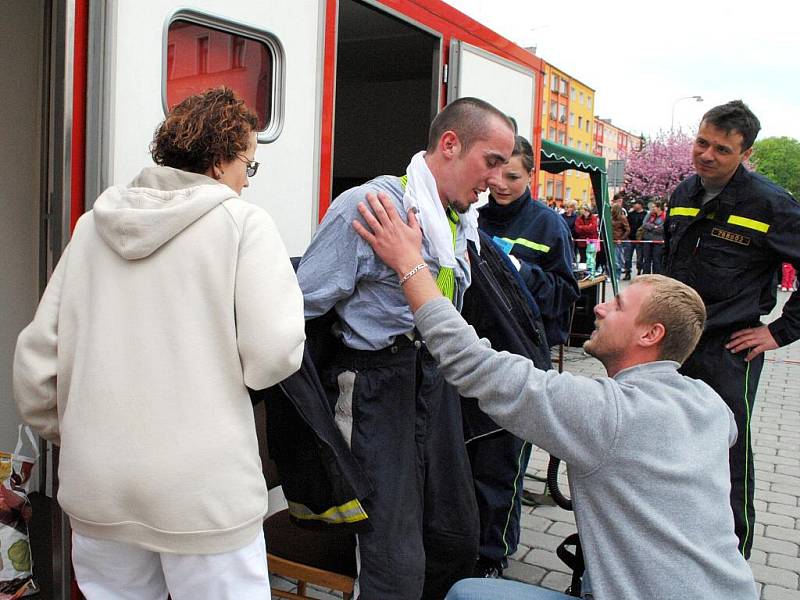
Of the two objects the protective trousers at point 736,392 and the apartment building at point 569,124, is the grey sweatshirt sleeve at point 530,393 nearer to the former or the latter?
the protective trousers at point 736,392

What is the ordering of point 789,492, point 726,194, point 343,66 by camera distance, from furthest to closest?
point 343,66 < point 789,492 < point 726,194

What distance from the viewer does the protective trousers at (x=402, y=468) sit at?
7.22ft

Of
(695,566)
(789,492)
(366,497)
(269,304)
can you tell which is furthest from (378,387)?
(789,492)

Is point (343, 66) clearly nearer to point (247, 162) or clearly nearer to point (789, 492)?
point (789, 492)

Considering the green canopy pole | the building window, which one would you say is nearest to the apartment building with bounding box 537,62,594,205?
the green canopy pole

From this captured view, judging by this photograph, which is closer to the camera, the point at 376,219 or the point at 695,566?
the point at 695,566

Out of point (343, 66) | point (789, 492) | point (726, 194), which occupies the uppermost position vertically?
point (343, 66)

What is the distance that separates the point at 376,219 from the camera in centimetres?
216

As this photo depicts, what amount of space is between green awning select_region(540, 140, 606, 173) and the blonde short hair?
21.2ft

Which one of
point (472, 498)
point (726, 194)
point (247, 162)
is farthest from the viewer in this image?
point (726, 194)

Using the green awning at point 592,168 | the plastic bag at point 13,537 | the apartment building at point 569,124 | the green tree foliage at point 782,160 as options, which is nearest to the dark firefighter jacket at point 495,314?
the plastic bag at point 13,537

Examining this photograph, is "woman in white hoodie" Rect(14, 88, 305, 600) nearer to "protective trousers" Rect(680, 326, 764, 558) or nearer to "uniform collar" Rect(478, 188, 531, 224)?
"protective trousers" Rect(680, 326, 764, 558)

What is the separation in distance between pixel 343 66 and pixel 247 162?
5.26 meters

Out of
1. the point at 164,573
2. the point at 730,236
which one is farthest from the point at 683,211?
the point at 164,573
